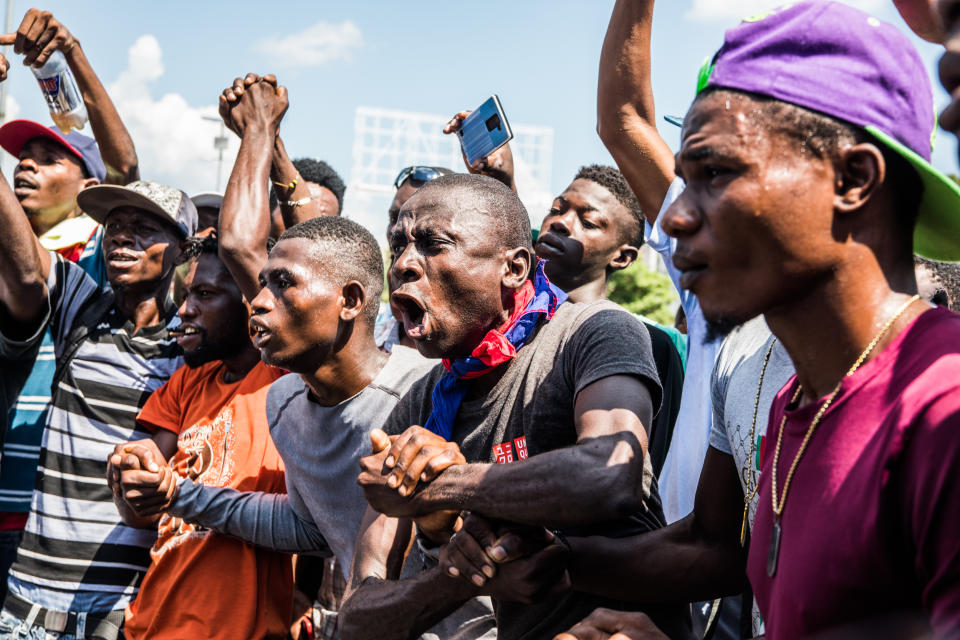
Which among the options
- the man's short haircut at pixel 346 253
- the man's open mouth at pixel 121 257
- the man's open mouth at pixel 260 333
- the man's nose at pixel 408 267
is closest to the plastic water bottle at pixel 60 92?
the man's open mouth at pixel 121 257

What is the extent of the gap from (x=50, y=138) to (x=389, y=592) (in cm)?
427

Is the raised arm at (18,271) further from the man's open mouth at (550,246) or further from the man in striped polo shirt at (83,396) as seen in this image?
the man's open mouth at (550,246)

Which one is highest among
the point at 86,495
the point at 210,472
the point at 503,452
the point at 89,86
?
the point at 89,86

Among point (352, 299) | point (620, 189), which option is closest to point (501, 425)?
point (352, 299)

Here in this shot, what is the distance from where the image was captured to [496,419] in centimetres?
259

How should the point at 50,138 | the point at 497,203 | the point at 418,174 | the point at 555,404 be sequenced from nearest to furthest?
the point at 555,404
the point at 497,203
the point at 50,138
the point at 418,174

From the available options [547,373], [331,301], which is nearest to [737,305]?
[547,373]

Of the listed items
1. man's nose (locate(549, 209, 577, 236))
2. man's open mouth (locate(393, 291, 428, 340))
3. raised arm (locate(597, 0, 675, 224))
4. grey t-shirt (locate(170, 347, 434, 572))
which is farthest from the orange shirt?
raised arm (locate(597, 0, 675, 224))

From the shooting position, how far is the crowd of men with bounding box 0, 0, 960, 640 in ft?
4.85

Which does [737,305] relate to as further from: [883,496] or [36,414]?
[36,414]

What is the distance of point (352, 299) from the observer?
12.2 ft

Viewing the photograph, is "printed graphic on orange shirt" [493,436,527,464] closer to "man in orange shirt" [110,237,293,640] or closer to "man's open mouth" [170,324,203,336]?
"man in orange shirt" [110,237,293,640]

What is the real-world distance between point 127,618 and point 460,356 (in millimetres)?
2195

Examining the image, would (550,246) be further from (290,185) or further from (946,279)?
(946,279)
